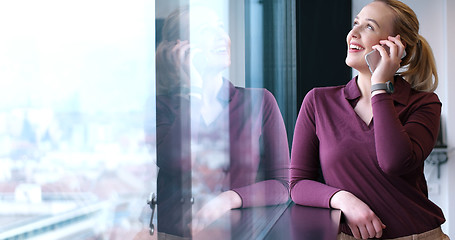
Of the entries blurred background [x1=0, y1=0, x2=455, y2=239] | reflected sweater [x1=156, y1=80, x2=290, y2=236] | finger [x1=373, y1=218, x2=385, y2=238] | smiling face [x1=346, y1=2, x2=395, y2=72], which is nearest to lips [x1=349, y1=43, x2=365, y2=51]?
smiling face [x1=346, y1=2, x2=395, y2=72]

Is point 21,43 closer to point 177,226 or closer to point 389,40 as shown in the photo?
point 177,226

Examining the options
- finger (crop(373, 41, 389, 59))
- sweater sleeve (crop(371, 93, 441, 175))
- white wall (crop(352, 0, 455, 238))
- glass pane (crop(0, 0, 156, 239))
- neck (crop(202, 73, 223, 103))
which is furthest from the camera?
white wall (crop(352, 0, 455, 238))

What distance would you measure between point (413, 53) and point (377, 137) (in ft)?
1.13

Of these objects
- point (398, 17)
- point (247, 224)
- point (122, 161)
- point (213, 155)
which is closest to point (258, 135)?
point (247, 224)

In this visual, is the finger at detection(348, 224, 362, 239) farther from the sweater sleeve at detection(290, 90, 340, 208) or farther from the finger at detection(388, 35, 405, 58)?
the finger at detection(388, 35, 405, 58)

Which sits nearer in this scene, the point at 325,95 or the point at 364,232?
the point at 364,232

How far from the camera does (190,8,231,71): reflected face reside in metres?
0.70

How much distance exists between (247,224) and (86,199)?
0.69 m

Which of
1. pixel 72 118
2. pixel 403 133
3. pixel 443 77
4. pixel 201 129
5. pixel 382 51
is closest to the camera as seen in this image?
pixel 72 118

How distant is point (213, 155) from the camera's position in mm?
810

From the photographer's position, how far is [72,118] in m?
0.39

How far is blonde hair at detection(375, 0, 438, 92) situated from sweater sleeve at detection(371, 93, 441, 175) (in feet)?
0.37

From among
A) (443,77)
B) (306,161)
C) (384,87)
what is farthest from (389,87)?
(443,77)

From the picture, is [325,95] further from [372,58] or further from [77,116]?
[77,116]
